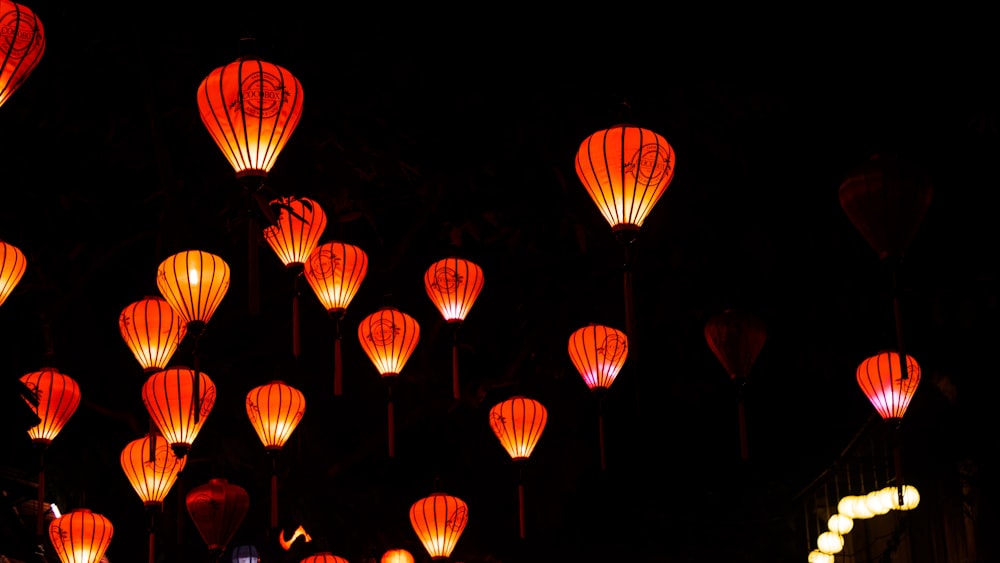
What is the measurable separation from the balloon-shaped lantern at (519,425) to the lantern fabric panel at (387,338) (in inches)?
58.3

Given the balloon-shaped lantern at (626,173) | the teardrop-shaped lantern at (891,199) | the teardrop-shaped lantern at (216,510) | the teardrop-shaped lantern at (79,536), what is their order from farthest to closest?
the teardrop-shaped lantern at (79,536) → the teardrop-shaped lantern at (216,510) → the balloon-shaped lantern at (626,173) → the teardrop-shaped lantern at (891,199)

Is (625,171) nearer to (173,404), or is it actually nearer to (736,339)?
(736,339)

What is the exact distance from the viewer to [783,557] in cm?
1895

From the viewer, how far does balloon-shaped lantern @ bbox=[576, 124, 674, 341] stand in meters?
Result: 7.63

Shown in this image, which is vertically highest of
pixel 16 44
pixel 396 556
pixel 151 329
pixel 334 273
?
pixel 334 273

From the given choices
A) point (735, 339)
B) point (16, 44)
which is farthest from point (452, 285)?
point (16, 44)

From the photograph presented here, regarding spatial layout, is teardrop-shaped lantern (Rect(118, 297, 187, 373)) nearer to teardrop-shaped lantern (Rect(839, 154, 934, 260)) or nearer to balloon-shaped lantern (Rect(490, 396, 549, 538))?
balloon-shaped lantern (Rect(490, 396, 549, 538))

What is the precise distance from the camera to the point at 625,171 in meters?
7.64

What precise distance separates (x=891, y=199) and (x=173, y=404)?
15.4 feet

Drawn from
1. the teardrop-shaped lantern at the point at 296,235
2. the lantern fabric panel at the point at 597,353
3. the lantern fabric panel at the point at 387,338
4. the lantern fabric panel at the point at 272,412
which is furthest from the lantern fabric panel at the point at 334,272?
the lantern fabric panel at the point at 597,353

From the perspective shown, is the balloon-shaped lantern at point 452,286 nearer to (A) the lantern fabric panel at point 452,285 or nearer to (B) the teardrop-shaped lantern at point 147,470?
(A) the lantern fabric panel at point 452,285

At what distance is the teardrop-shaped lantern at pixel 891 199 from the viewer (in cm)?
730

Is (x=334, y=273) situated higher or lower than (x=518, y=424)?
higher

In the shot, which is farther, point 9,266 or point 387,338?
point 387,338
